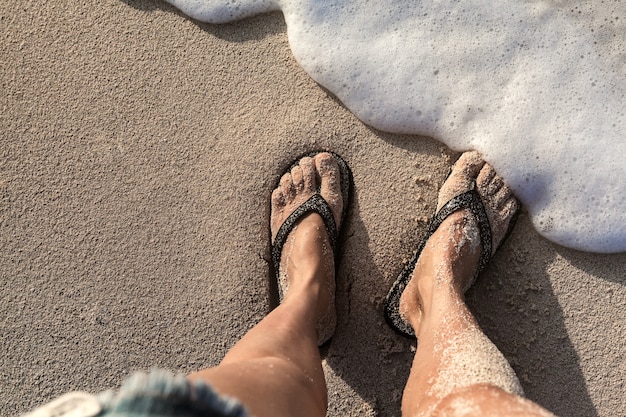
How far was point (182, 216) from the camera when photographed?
1.84 m

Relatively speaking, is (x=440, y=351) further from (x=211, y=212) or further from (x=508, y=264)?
(x=211, y=212)

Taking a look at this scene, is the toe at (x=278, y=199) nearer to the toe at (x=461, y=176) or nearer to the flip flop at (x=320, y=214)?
the flip flop at (x=320, y=214)

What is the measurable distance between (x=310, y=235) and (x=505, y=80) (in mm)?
895

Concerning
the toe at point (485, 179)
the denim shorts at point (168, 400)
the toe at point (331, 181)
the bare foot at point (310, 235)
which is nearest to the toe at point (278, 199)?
the bare foot at point (310, 235)

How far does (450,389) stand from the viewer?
144 centimetres

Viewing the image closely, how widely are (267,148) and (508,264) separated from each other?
0.96 meters

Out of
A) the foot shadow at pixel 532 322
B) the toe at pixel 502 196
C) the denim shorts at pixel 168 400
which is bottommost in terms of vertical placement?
the foot shadow at pixel 532 322

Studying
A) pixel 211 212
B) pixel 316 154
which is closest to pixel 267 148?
pixel 316 154

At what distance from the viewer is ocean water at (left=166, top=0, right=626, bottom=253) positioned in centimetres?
181

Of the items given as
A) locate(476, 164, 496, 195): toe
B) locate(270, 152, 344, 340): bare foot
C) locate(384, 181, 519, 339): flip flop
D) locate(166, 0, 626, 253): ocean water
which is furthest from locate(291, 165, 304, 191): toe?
locate(476, 164, 496, 195): toe

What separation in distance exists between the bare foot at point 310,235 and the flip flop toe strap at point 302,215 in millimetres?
14

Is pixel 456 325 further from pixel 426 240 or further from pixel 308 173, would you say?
pixel 308 173

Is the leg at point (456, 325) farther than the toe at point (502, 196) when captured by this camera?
No

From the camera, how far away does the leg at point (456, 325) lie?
4.38 ft
